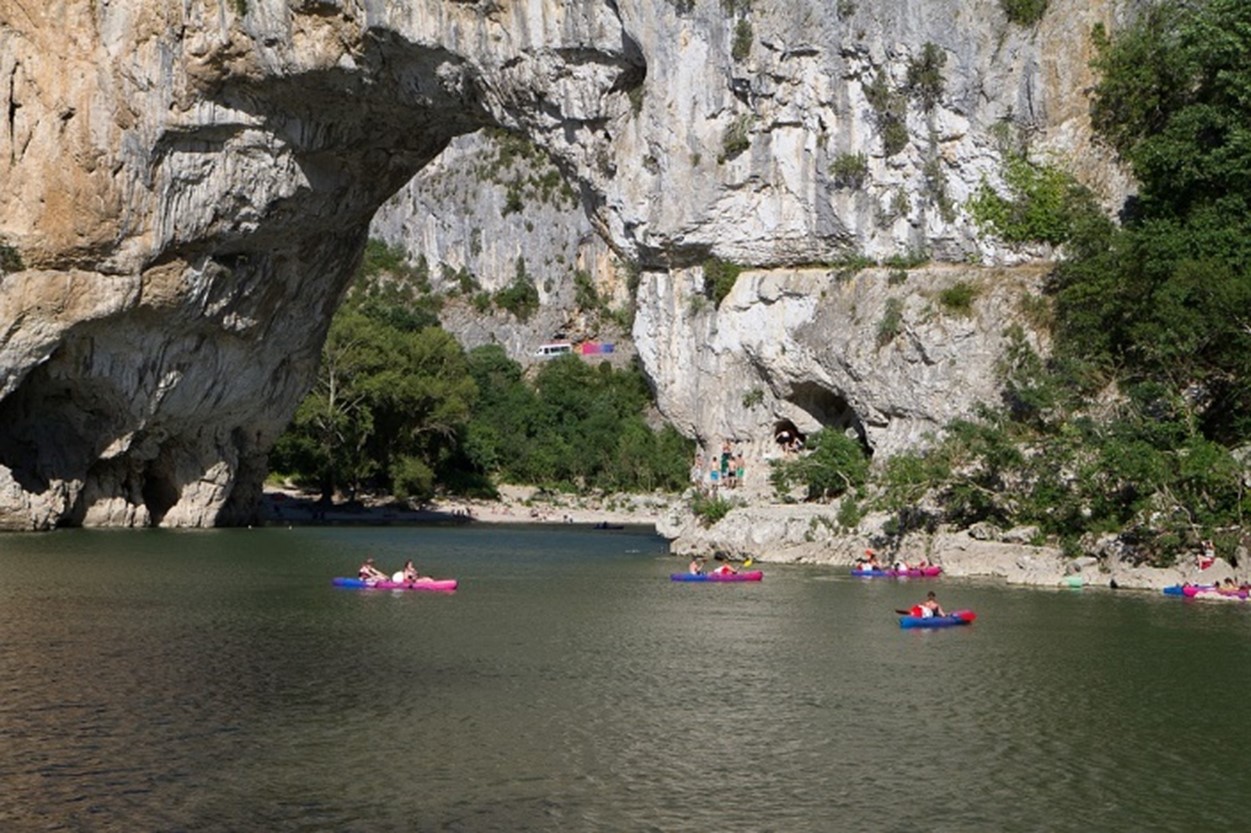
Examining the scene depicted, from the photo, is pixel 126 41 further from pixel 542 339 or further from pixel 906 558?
pixel 542 339

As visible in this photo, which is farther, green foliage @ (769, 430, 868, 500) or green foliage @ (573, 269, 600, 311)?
green foliage @ (573, 269, 600, 311)

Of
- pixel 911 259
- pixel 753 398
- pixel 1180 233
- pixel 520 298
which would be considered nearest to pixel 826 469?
pixel 753 398

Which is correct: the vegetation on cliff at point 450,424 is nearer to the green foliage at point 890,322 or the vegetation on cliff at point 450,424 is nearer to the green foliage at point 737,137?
the green foliage at point 737,137

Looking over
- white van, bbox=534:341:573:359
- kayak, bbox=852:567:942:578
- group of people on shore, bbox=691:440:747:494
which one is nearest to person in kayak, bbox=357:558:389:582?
kayak, bbox=852:567:942:578

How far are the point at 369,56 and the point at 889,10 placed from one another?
12389 mm

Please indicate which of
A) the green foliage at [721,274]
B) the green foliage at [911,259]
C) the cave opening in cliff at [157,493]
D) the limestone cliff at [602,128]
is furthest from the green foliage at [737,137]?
the cave opening in cliff at [157,493]

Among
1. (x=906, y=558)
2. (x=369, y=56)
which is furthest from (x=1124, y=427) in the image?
(x=369, y=56)

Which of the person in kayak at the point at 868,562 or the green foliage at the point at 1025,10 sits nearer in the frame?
the person in kayak at the point at 868,562

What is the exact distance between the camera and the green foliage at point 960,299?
3462cm

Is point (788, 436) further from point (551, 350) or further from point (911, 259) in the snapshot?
point (551, 350)

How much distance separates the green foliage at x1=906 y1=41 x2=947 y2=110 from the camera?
115ft

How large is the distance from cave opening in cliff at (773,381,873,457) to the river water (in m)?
10.8

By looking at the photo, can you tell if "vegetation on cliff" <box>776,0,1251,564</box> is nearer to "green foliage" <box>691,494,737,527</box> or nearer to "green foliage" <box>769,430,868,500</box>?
"green foliage" <box>769,430,868,500</box>

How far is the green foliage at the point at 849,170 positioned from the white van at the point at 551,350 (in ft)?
192
